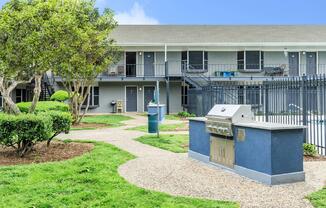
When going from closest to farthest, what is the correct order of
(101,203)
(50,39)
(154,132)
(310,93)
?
(101,203) → (310,93) → (50,39) → (154,132)

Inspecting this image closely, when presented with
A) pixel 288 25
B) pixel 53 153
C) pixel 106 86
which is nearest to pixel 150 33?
pixel 106 86

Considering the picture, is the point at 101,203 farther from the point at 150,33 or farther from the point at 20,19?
the point at 150,33

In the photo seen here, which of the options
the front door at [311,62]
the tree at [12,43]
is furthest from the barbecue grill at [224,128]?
the front door at [311,62]

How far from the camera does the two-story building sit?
3161 cm

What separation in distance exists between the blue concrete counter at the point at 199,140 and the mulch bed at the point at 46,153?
313cm

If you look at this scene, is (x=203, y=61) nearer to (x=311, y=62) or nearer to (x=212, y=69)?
(x=212, y=69)

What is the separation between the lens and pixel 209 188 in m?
7.11

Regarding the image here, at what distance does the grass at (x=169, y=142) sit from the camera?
12336 mm

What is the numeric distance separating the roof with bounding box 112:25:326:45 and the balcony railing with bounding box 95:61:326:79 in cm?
189

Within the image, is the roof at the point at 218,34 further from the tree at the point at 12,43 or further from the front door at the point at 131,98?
the tree at the point at 12,43

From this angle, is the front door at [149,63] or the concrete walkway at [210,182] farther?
the front door at [149,63]

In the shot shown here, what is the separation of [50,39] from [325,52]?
91.2 ft

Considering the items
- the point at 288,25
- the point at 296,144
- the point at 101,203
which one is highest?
the point at 288,25

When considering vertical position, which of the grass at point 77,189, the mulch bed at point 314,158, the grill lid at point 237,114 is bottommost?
the grass at point 77,189
